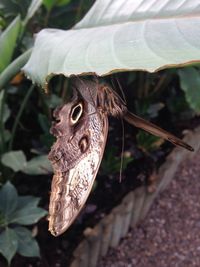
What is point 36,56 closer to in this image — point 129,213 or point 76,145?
point 76,145

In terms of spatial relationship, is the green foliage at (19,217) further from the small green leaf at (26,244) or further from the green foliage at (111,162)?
the green foliage at (111,162)

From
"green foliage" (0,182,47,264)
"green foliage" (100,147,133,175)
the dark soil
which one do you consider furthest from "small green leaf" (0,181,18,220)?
the dark soil

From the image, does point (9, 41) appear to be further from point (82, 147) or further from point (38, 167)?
point (82, 147)

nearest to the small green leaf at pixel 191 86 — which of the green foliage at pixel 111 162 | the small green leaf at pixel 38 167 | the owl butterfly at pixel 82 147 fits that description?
the green foliage at pixel 111 162

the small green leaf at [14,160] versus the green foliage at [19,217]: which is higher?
the small green leaf at [14,160]

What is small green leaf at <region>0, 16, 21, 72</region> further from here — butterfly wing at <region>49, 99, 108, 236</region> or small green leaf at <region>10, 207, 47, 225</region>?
butterfly wing at <region>49, 99, 108, 236</region>

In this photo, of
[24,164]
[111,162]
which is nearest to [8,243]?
[24,164]
